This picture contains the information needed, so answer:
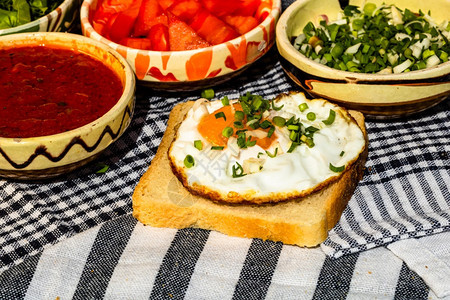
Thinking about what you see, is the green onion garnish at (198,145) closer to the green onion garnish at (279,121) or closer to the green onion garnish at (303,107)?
the green onion garnish at (279,121)

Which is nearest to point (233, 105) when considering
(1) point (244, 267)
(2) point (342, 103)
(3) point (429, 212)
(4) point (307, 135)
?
(4) point (307, 135)

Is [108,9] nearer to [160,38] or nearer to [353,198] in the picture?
[160,38]

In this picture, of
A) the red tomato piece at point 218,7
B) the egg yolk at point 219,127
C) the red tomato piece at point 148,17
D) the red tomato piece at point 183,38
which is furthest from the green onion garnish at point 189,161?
the red tomato piece at point 218,7

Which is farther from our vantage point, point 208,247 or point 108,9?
point 108,9

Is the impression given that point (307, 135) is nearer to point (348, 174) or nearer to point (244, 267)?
point (348, 174)

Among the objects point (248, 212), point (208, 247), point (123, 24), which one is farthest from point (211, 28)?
point (208, 247)

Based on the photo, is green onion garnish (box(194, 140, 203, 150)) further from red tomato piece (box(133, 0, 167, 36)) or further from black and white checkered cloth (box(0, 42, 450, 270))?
red tomato piece (box(133, 0, 167, 36))
